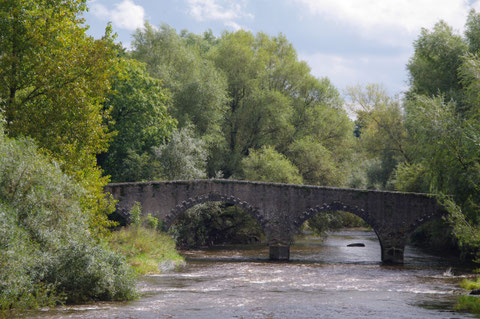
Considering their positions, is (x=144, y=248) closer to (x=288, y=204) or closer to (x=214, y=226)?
(x=288, y=204)

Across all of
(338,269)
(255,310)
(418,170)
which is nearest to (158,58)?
(418,170)

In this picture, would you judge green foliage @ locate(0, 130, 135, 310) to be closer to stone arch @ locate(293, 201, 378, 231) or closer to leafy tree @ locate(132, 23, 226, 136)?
stone arch @ locate(293, 201, 378, 231)

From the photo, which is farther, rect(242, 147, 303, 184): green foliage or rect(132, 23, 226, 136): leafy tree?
rect(132, 23, 226, 136): leafy tree

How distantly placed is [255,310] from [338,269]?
41.5 ft

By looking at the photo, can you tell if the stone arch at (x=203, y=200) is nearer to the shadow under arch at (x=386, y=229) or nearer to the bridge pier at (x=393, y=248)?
the shadow under arch at (x=386, y=229)

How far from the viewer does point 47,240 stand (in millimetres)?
16109

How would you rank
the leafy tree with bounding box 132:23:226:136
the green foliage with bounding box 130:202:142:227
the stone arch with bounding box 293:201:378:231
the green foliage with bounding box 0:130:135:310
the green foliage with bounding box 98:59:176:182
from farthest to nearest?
the leafy tree with bounding box 132:23:226:136 < the green foliage with bounding box 98:59:176:182 < the stone arch with bounding box 293:201:378:231 < the green foliage with bounding box 130:202:142:227 < the green foliage with bounding box 0:130:135:310

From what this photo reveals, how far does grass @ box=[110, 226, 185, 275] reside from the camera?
25672 millimetres

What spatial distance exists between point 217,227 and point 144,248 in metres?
14.3

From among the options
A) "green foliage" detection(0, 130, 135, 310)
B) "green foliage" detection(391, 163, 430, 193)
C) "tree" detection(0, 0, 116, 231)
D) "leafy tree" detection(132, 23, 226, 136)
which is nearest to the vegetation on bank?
"tree" detection(0, 0, 116, 231)

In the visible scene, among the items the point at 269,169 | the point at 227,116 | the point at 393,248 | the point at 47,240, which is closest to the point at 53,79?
the point at 47,240

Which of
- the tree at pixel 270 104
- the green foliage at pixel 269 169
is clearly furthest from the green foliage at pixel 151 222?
the tree at pixel 270 104

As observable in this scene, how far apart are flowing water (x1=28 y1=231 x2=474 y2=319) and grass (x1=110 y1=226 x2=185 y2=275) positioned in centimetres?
103

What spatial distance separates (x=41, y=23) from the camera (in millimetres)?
19203
